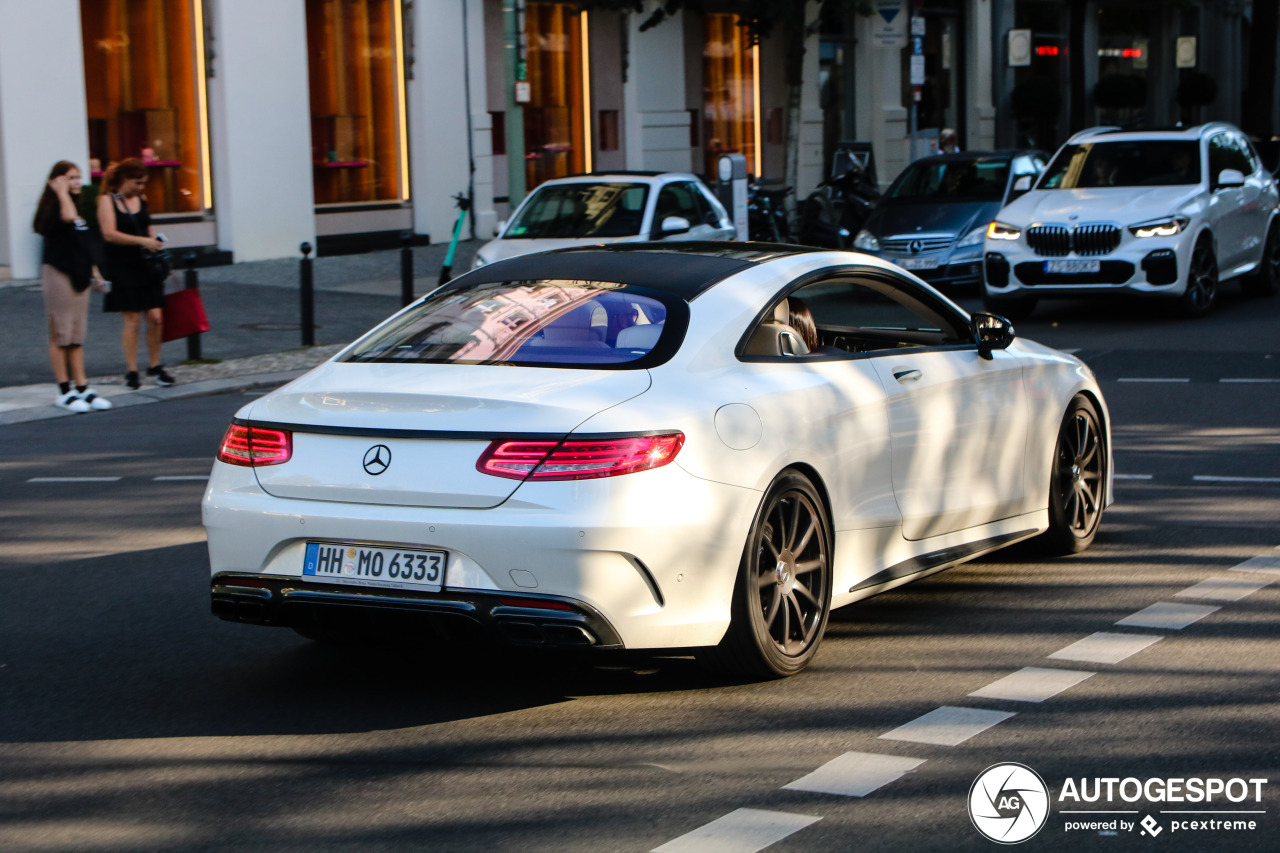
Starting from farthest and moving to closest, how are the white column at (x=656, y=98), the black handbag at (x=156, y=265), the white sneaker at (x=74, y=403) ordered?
the white column at (x=656, y=98) < the black handbag at (x=156, y=265) < the white sneaker at (x=74, y=403)

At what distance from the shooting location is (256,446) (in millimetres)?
5656

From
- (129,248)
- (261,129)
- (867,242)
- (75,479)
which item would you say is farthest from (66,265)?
(261,129)

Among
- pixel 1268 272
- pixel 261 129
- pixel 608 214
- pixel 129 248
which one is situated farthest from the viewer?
pixel 261 129

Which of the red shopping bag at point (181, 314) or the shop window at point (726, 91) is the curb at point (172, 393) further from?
the shop window at point (726, 91)

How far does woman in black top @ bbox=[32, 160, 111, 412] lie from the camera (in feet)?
43.2

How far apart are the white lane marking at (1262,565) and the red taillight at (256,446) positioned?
3.91 m

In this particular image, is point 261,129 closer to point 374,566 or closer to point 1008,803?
point 374,566

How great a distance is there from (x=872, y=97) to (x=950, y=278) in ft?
63.2

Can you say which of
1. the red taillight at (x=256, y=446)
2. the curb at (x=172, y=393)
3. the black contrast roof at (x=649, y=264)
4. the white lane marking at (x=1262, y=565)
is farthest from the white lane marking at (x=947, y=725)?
the curb at (x=172, y=393)

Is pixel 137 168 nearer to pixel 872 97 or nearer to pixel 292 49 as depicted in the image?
pixel 292 49

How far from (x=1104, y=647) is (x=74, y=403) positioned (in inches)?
366

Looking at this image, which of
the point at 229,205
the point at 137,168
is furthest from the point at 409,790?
the point at 229,205

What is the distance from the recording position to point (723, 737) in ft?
17.1

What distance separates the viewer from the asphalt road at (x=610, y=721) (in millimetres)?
4469
